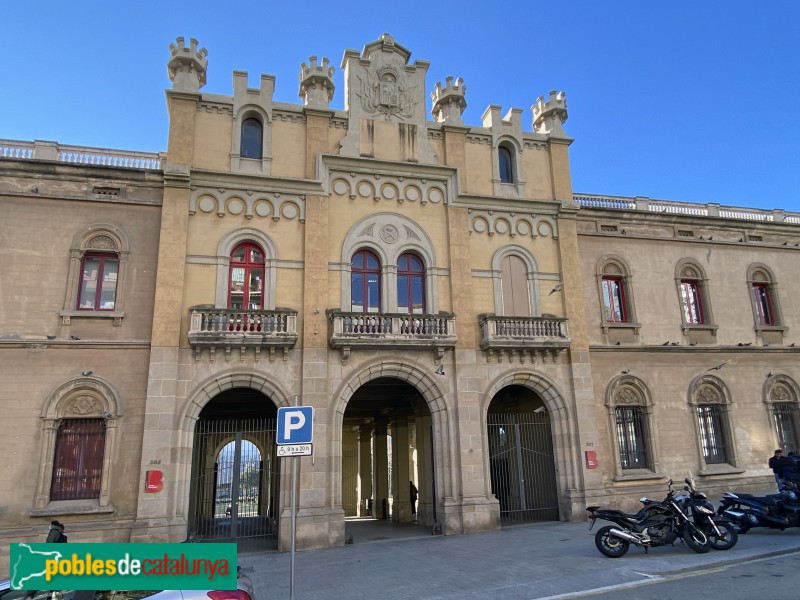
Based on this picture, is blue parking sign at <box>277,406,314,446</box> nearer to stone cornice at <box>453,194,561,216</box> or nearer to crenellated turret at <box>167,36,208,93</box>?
stone cornice at <box>453,194,561,216</box>

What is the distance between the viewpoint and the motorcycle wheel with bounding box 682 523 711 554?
1193cm

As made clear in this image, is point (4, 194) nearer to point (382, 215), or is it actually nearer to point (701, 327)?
point (382, 215)

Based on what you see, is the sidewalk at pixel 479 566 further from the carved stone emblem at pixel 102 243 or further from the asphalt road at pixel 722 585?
the carved stone emblem at pixel 102 243

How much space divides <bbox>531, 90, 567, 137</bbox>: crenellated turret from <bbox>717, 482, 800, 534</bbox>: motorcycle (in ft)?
46.0

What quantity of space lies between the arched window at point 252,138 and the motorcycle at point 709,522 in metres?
15.8

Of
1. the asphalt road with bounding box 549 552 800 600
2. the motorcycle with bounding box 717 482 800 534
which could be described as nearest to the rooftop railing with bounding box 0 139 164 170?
the asphalt road with bounding box 549 552 800 600

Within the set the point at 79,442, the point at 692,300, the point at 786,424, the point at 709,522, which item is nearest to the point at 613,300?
the point at 692,300

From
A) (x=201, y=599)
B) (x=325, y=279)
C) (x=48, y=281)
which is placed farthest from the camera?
(x=325, y=279)

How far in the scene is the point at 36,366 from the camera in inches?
618

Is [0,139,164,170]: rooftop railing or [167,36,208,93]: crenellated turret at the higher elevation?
[167,36,208,93]: crenellated turret

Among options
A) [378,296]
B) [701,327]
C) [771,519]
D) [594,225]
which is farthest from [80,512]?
[701,327]

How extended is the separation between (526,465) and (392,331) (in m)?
7.21

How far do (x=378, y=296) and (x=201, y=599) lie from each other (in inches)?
538

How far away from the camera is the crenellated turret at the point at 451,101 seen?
20766 mm
